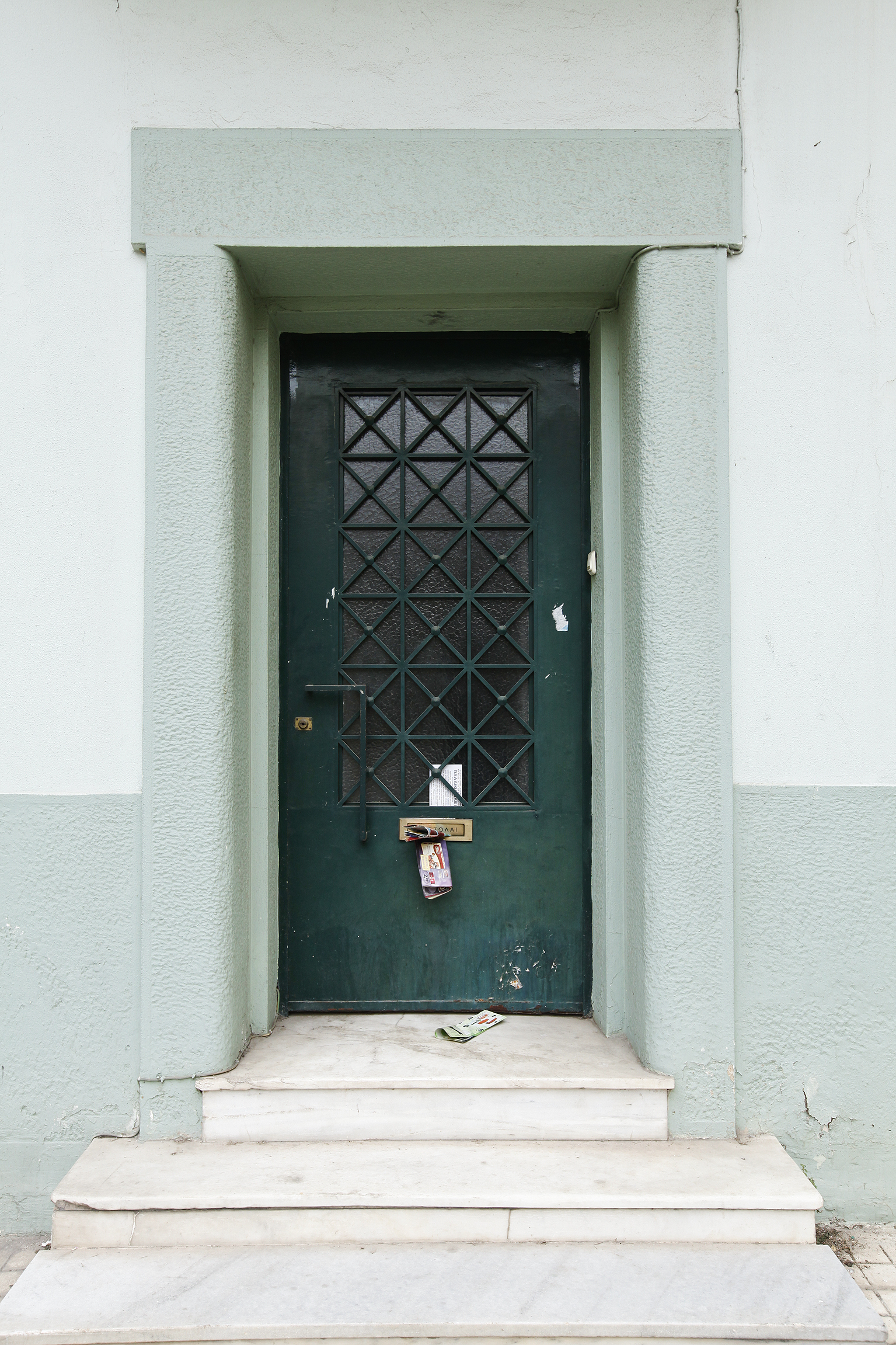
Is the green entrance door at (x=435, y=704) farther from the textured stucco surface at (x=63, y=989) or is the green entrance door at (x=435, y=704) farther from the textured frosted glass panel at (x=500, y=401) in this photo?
the textured stucco surface at (x=63, y=989)

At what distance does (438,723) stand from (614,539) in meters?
0.93

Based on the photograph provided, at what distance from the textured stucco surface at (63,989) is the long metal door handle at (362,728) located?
2.53 ft

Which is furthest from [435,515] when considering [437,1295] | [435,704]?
[437,1295]

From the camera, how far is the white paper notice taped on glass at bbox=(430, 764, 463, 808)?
3.07 meters

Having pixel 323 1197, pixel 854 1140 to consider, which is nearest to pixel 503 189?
pixel 323 1197

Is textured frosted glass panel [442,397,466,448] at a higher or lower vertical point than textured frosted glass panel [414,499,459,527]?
higher

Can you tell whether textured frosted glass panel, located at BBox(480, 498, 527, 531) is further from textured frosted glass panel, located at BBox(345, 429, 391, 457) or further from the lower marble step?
the lower marble step

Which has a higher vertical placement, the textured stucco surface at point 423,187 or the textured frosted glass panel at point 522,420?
the textured stucco surface at point 423,187

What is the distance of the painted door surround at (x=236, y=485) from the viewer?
264 cm

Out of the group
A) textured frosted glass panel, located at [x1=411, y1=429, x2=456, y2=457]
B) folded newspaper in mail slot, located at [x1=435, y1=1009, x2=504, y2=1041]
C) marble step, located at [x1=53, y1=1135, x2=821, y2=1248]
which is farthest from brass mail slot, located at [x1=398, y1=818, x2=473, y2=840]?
textured frosted glass panel, located at [x1=411, y1=429, x2=456, y2=457]

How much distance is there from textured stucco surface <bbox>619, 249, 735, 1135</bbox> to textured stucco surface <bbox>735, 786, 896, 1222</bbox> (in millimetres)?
101

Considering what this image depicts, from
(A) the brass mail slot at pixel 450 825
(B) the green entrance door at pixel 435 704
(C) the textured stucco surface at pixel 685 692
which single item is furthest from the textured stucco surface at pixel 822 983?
(A) the brass mail slot at pixel 450 825

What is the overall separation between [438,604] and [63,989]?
1.83 meters

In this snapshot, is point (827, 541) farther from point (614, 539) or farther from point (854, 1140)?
point (854, 1140)
